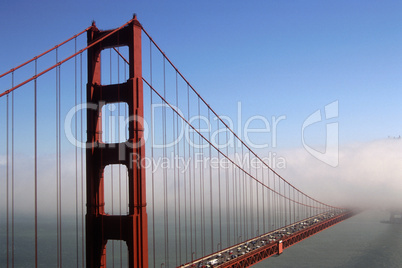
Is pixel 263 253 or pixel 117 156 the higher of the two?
pixel 117 156

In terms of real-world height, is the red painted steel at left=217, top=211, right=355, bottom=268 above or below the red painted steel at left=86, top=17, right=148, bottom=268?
below

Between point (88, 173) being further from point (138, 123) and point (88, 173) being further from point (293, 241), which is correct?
point (293, 241)

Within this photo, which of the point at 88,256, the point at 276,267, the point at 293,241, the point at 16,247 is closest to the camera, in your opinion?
the point at 88,256

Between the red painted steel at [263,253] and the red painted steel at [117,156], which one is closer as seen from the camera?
the red painted steel at [117,156]

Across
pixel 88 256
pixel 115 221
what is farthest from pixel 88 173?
pixel 88 256

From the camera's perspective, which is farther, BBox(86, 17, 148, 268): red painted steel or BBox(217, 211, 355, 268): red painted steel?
BBox(217, 211, 355, 268): red painted steel

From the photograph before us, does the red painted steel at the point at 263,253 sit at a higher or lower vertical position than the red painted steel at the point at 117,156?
lower

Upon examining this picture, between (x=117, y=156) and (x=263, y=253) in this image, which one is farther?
(x=263, y=253)

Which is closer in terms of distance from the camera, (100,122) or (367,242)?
(100,122)
